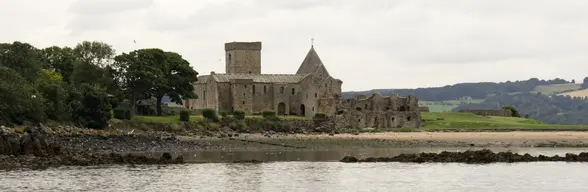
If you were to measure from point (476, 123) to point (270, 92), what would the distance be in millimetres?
18587

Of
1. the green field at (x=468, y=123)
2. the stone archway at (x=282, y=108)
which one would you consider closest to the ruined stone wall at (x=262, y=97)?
the stone archway at (x=282, y=108)

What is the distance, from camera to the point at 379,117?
8950 centimetres

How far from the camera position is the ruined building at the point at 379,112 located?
8838cm

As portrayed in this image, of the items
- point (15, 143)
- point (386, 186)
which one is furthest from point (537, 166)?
point (15, 143)

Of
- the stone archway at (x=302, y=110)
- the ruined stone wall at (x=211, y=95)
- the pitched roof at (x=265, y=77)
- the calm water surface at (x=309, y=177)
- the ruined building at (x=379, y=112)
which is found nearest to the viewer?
the calm water surface at (x=309, y=177)

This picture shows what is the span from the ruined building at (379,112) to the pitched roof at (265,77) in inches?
296

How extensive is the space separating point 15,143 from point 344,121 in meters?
43.0

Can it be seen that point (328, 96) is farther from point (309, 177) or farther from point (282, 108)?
point (309, 177)

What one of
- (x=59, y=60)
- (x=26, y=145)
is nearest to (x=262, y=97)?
(x=59, y=60)

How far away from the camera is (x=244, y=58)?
102 m

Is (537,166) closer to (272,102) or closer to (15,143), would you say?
(15,143)

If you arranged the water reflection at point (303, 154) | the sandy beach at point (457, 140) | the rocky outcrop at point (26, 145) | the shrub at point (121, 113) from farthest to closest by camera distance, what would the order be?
the shrub at point (121, 113), the sandy beach at point (457, 140), the water reflection at point (303, 154), the rocky outcrop at point (26, 145)

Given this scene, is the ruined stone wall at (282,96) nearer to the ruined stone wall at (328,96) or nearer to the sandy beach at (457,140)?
the ruined stone wall at (328,96)

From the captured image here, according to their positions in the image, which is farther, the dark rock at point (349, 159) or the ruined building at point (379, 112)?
the ruined building at point (379, 112)
